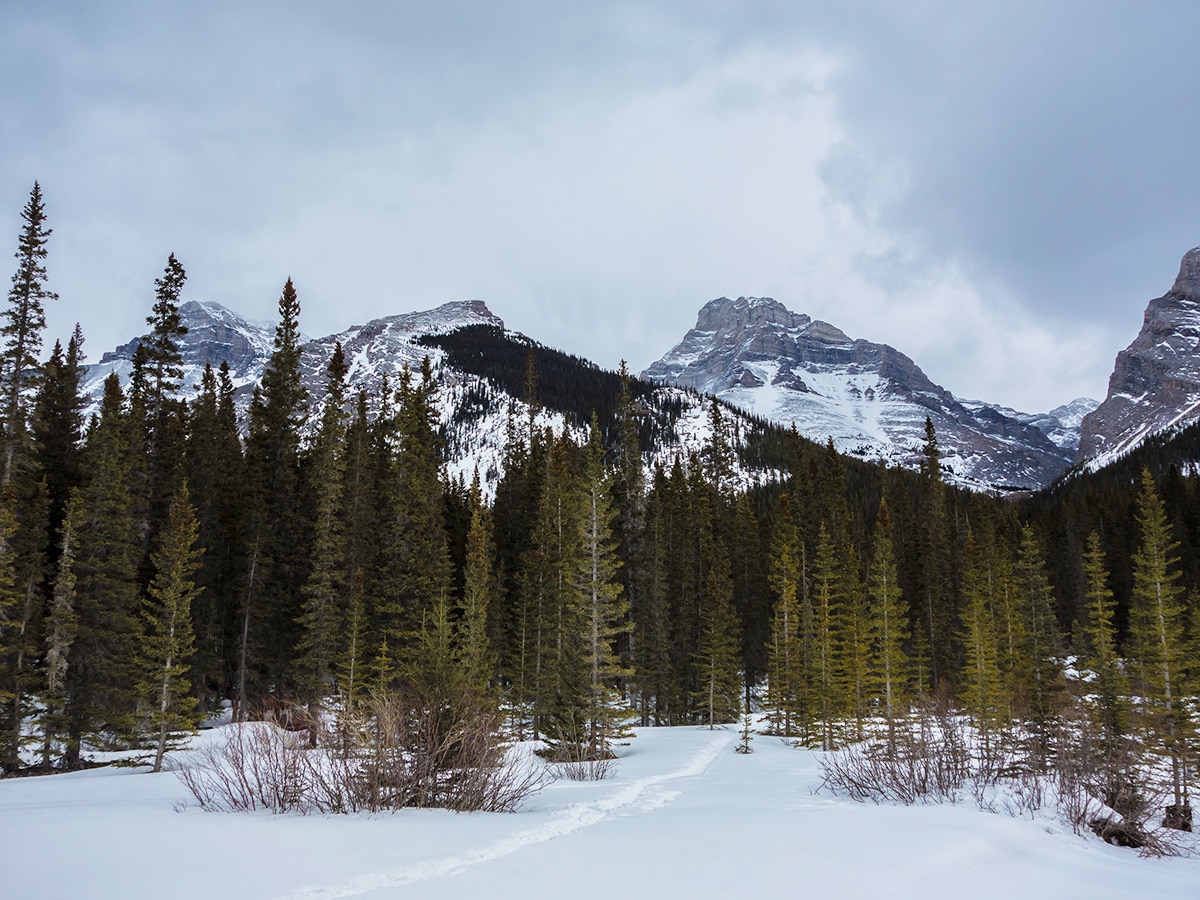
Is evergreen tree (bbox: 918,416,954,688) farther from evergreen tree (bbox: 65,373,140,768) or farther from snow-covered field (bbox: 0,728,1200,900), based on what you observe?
evergreen tree (bbox: 65,373,140,768)

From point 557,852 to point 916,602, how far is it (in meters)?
65.2

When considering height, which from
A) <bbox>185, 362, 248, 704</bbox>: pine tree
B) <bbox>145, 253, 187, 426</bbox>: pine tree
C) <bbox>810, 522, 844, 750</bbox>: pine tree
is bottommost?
<bbox>810, 522, 844, 750</bbox>: pine tree

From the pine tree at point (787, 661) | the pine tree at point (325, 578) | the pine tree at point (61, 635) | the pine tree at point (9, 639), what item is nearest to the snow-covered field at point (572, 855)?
the pine tree at point (9, 639)

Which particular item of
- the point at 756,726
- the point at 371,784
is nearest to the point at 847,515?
the point at 756,726

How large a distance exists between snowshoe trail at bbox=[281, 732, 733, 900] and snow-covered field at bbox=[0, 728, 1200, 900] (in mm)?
36

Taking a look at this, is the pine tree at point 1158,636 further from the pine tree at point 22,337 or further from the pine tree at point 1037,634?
the pine tree at point 22,337

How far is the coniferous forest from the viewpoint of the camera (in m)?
28.5

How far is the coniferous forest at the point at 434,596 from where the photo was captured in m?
28.5

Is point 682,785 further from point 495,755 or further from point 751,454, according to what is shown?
point 751,454

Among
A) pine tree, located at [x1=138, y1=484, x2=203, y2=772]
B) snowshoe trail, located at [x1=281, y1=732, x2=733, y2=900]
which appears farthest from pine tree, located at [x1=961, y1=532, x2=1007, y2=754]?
pine tree, located at [x1=138, y1=484, x2=203, y2=772]

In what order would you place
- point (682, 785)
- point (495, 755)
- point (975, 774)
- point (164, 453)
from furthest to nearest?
point (164, 453), point (682, 785), point (975, 774), point (495, 755)

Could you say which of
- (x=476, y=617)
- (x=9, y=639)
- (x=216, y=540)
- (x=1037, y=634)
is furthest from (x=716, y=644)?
(x=9, y=639)

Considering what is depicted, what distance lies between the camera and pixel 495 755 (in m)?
12.9

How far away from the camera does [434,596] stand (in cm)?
3856
